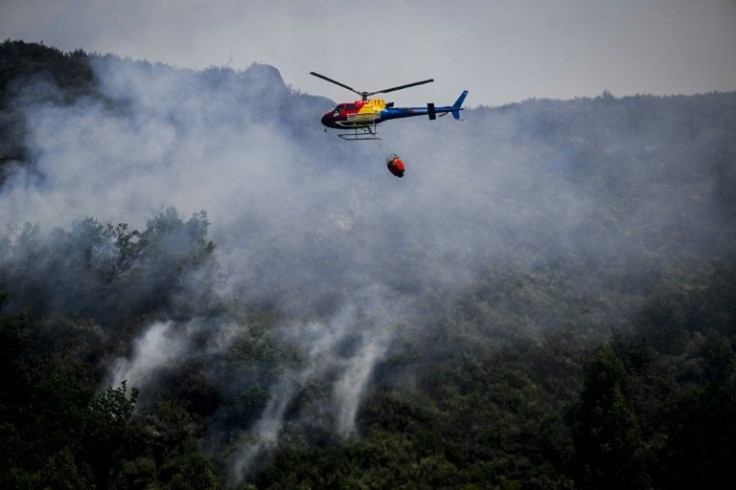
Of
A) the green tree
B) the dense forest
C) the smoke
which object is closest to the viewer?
the green tree

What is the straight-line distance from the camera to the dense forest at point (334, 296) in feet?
77.4

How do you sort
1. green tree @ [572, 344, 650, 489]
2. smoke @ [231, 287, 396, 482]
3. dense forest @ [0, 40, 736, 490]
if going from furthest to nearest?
smoke @ [231, 287, 396, 482]
dense forest @ [0, 40, 736, 490]
green tree @ [572, 344, 650, 489]

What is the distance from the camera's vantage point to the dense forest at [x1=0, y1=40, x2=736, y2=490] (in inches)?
928

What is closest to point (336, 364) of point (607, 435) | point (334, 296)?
point (334, 296)

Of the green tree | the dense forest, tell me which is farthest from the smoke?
the green tree

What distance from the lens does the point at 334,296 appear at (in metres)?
37.8

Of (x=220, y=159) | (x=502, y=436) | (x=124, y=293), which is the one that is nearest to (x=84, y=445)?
(x=124, y=293)

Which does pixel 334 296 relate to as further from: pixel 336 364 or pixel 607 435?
pixel 607 435

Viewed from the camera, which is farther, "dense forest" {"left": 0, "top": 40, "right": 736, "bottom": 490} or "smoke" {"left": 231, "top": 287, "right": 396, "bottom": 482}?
"smoke" {"left": 231, "top": 287, "right": 396, "bottom": 482}

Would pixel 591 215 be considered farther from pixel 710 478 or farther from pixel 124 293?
pixel 124 293

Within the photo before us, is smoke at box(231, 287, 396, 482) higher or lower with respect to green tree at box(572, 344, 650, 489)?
higher

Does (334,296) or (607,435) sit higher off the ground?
(334,296)

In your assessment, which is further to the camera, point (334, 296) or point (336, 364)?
point (334, 296)

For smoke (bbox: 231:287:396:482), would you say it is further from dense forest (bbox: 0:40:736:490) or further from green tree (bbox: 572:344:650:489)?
green tree (bbox: 572:344:650:489)
